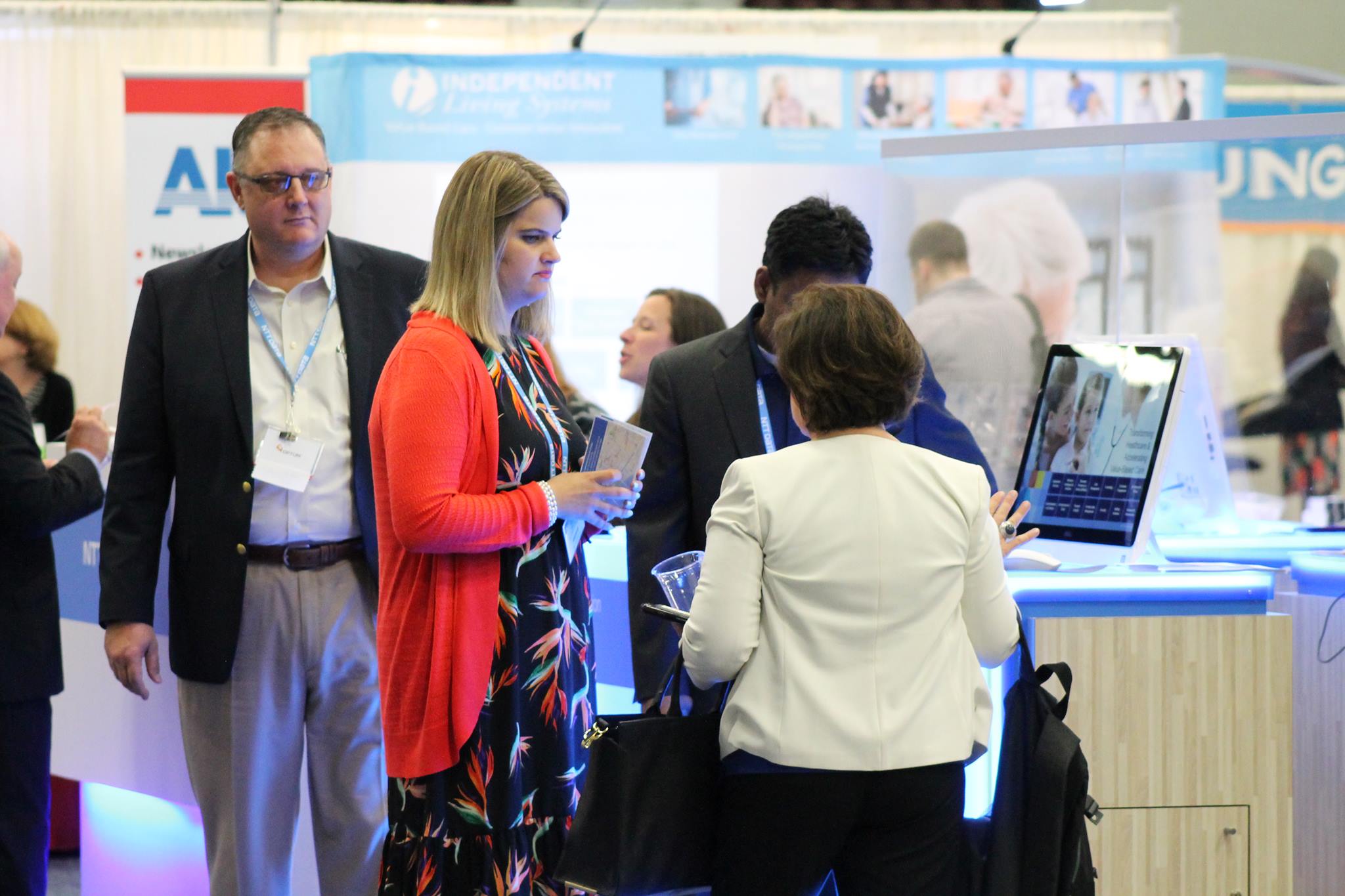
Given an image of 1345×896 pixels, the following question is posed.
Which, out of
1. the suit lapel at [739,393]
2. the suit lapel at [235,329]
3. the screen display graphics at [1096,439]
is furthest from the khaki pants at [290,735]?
the screen display graphics at [1096,439]

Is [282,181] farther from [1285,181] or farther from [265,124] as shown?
[1285,181]

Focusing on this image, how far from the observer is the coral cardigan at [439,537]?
186cm

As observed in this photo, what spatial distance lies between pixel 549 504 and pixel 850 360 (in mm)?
588

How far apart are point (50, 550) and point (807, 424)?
1820mm

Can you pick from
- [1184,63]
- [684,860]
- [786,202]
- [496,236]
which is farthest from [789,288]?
[1184,63]

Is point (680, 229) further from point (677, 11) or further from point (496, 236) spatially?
point (496, 236)

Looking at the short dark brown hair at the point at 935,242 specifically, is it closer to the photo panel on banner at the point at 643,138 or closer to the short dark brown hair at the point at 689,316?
the short dark brown hair at the point at 689,316

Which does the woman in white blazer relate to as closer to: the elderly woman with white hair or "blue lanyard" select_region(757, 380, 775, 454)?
"blue lanyard" select_region(757, 380, 775, 454)

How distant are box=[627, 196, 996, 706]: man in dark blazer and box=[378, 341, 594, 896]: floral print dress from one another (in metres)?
0.15

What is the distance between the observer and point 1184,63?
5941 mm

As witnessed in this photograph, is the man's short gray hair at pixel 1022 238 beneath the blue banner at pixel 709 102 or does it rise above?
beneath

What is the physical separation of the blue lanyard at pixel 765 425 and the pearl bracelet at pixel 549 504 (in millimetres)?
398

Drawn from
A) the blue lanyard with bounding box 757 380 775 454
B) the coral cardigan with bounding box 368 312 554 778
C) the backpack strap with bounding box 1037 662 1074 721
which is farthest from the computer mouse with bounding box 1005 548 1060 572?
the coral cardigan with bounding box 368 312 554 778

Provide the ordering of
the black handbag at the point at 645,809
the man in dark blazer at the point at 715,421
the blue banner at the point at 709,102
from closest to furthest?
the black handbag at the point at 645,809
the man in dark blazer at the point at 715,421
the blue banner at the point at 709,102
